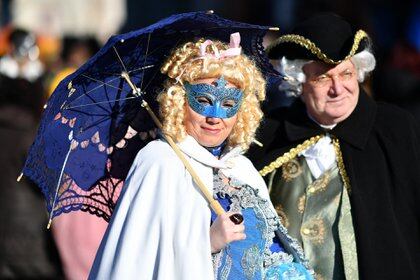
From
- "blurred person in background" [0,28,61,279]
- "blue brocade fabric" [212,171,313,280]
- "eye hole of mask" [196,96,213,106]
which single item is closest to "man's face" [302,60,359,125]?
"blue brocade fabric" [212,171,313,280]

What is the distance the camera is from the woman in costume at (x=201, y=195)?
205 inches

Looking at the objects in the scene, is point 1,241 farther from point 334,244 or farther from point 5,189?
point 334,244

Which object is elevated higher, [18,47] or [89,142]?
[89,142]

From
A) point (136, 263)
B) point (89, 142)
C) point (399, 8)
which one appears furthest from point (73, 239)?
point (399, 8)

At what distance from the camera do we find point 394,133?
250 inches

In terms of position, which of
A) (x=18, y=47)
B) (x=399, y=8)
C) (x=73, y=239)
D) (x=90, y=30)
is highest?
(x=73, y=239)

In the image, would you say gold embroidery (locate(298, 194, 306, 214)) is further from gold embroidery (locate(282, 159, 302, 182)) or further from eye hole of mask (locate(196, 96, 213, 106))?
eye hole of mask (locate(196, 96, 213, 106))

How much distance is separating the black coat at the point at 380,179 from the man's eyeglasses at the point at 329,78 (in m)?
0.19

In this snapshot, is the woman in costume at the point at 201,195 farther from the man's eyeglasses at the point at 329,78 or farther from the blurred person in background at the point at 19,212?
the blurred person in background at the point at 19,212

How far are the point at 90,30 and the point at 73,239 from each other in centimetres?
1467

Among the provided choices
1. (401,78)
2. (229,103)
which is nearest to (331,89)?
(229,103)

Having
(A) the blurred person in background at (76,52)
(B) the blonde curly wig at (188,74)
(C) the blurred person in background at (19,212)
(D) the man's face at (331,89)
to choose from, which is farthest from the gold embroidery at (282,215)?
(A) the blurred person in background at (76,52)

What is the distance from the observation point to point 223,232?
17.1 feet

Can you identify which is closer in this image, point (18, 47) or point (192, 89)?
point (192, 89)
